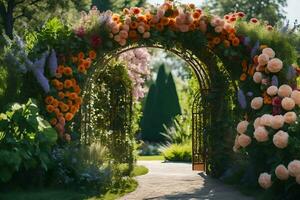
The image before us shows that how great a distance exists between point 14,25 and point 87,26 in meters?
10.1

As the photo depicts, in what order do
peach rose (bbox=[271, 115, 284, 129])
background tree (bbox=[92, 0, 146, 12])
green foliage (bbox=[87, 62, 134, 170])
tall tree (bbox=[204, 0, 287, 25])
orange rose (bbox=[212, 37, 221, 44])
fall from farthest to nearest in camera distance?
tall tree (bbox=[204, 0, 287, 25]) → background tree (bbox=[92, 0, 146, 12]) → green foliage (bbox=[87, 62, 134, 170]) → orange rose (bbox=[212, 37, 221, 44]) → peach rose (bbox=[271, 115, 284, 129])

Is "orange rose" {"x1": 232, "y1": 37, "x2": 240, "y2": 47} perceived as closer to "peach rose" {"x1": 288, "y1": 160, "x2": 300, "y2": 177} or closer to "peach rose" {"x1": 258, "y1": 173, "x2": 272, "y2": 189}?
"peach rose" {"x1": 258, "y1": 173, "x2": 272, "y2": 189}

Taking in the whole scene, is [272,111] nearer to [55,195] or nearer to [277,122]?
[277,122]

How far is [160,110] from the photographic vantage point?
22.8m

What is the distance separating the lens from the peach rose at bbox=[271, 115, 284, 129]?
23.3 feet

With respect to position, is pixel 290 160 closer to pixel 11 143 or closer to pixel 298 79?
pixel 298 79

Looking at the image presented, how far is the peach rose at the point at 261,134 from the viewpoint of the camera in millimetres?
7243

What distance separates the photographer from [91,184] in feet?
27.0

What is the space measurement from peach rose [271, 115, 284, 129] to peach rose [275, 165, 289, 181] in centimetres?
63

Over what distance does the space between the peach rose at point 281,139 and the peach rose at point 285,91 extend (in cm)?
97

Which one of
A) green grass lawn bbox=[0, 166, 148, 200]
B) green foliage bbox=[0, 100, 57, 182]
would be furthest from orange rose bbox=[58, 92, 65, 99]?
green grass lawn bbox=[0, 166, 148, 200]

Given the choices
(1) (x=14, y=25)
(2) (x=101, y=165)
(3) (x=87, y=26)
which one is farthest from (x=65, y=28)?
(1) (x=14, y=25)

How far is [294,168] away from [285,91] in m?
1.49

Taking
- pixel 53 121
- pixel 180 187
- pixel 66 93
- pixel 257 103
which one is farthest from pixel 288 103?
pixel 53 121
